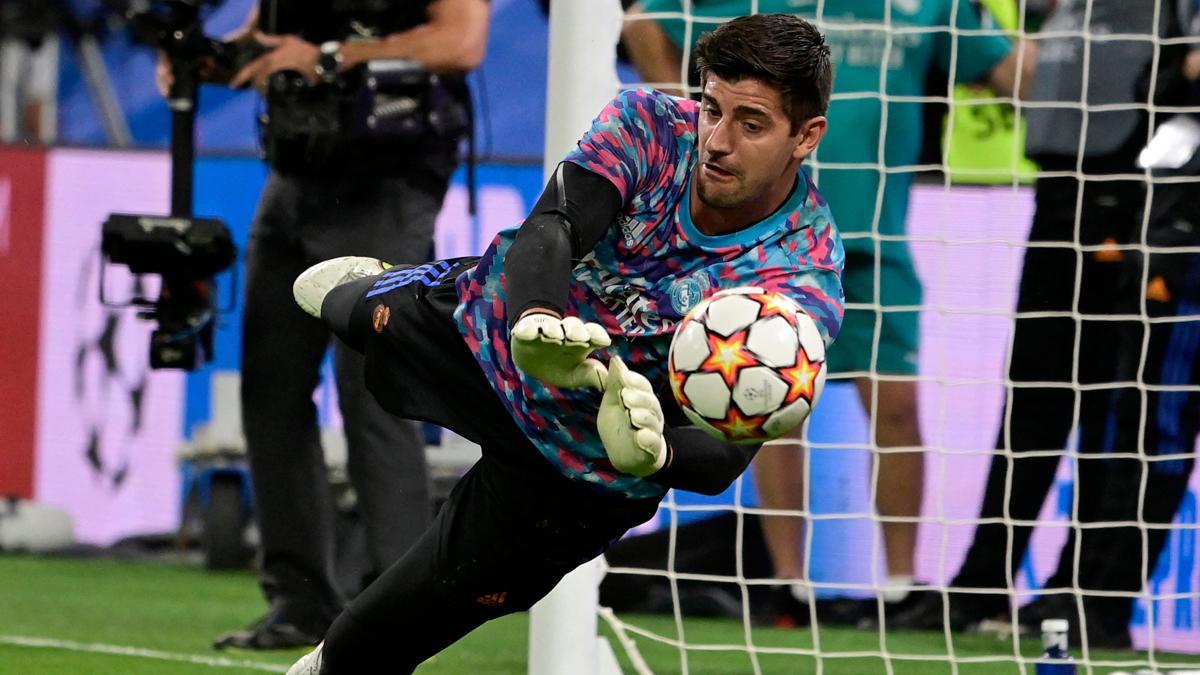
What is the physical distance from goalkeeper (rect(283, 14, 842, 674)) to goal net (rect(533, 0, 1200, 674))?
5.49 ft

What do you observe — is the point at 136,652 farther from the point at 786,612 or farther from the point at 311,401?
the point at 786,612

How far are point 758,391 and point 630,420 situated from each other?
0.69 ft

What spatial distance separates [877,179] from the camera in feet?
16.8

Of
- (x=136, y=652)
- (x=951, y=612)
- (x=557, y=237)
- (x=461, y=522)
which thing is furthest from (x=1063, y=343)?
(x=557, y=237)

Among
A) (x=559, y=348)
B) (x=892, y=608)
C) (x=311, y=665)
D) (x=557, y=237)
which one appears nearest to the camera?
(x=559, y=348)

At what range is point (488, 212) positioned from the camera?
6258 millimetres

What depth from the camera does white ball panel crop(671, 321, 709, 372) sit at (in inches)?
99.8

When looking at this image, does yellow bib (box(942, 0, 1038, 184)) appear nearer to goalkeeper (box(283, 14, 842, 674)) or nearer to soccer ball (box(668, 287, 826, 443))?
goalkeeper (box(283, 14, 842, 674))

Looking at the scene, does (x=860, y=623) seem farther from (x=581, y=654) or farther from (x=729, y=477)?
(x=729, y=477)

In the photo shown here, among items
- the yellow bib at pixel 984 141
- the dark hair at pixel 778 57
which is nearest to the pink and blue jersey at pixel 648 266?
the dark hair at pixel 778 57

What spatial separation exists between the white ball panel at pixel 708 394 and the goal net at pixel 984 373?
2.18 meters

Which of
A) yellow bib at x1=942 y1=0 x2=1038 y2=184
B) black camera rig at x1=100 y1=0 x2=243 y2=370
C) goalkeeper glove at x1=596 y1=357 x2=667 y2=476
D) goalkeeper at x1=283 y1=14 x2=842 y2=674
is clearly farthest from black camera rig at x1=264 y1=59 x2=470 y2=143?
goalkeeper glove at x1=596 y1=357 x2=667 y2=476

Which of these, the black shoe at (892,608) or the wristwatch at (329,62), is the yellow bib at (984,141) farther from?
the wristwatch at (329,62)

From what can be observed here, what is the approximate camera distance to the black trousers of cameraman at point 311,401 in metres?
4.45
